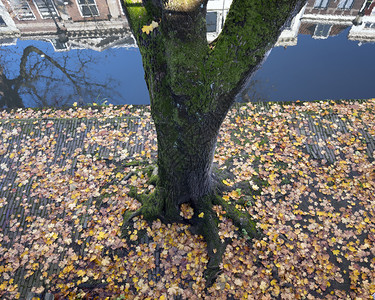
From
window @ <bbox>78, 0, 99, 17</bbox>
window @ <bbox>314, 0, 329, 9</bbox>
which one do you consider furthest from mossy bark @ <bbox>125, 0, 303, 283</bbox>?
window @ <bbox>314, 0, 329, 9</bbox>

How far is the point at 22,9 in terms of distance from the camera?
695 inches

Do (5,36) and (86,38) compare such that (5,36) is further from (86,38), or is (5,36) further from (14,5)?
(86,38)

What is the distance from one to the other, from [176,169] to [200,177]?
2.22ft

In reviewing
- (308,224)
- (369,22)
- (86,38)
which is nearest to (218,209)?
(308,224)

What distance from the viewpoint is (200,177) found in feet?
17.8

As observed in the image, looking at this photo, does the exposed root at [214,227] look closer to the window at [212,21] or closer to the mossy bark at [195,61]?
the mossy bark at [195,61]

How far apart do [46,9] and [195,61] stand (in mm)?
19502

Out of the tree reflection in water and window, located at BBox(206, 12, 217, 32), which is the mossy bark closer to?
the tree reflection in water

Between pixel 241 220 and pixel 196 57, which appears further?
pixel 241 220

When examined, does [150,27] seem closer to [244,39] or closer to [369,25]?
[244,39]

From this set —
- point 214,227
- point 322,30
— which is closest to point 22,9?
point 322,30

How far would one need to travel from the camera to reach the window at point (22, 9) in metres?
17.3

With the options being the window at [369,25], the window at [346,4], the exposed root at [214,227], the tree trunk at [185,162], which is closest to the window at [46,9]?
the tree trunk at [185,162]

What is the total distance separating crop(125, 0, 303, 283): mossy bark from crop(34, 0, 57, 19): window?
18302 millimetres
